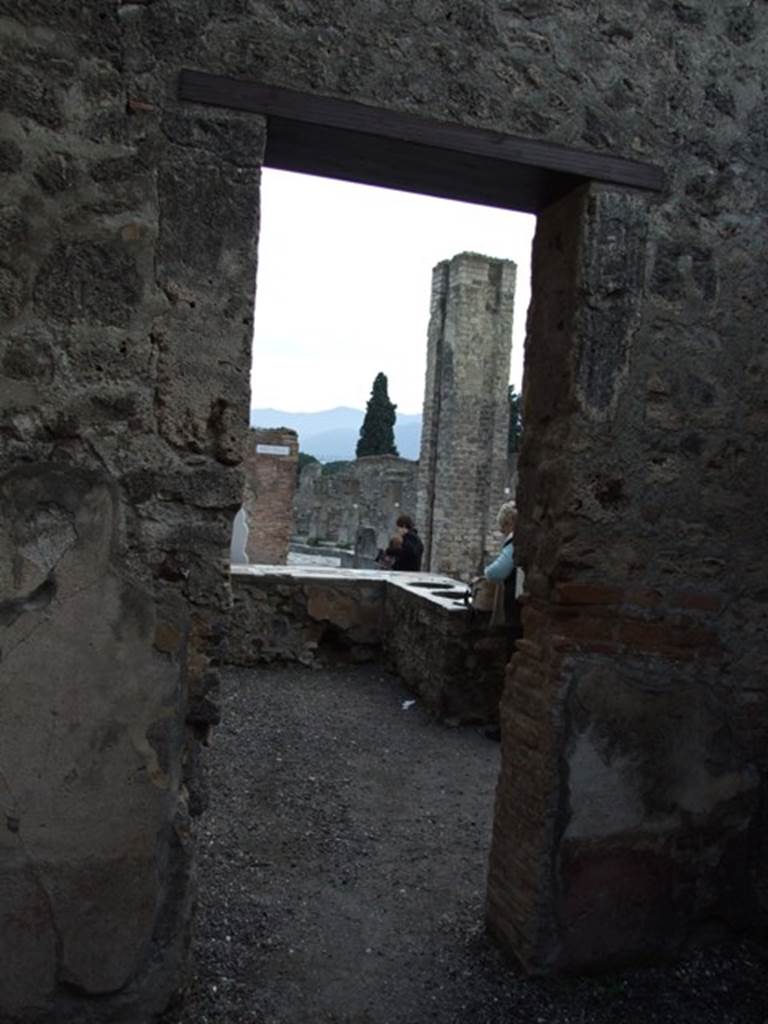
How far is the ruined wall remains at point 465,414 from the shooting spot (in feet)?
67.8

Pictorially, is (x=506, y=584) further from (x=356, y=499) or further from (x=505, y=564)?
(x=356, y=499)

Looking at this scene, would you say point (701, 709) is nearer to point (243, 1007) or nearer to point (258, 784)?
point (243, 1007)

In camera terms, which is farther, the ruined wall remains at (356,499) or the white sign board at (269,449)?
the ruined wall remains at (356,499)

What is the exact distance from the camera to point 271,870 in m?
3.87

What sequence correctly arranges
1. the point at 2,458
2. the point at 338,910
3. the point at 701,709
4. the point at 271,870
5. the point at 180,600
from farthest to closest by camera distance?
the point at 271,870 < the point at 338,910 < the point at 701,709 < the point at 180,600 < the point at 2,458

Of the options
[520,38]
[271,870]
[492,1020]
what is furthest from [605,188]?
[271,870]

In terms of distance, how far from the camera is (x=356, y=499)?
2345cm

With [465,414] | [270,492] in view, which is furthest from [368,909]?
[465,414]

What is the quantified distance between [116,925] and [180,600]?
3.21 ft

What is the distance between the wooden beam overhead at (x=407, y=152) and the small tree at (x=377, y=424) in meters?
31.8

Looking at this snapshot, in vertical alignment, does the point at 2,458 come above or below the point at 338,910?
above

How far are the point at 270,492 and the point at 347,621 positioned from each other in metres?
10.1

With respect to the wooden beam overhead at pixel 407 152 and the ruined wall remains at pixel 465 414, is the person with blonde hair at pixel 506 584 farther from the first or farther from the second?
the ruined wall remains at pixel 465 414

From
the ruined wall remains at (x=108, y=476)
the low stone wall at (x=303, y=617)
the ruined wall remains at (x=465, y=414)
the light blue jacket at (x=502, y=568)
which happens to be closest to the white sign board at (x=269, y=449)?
the ruined wall remains at (x=465, y=414)
